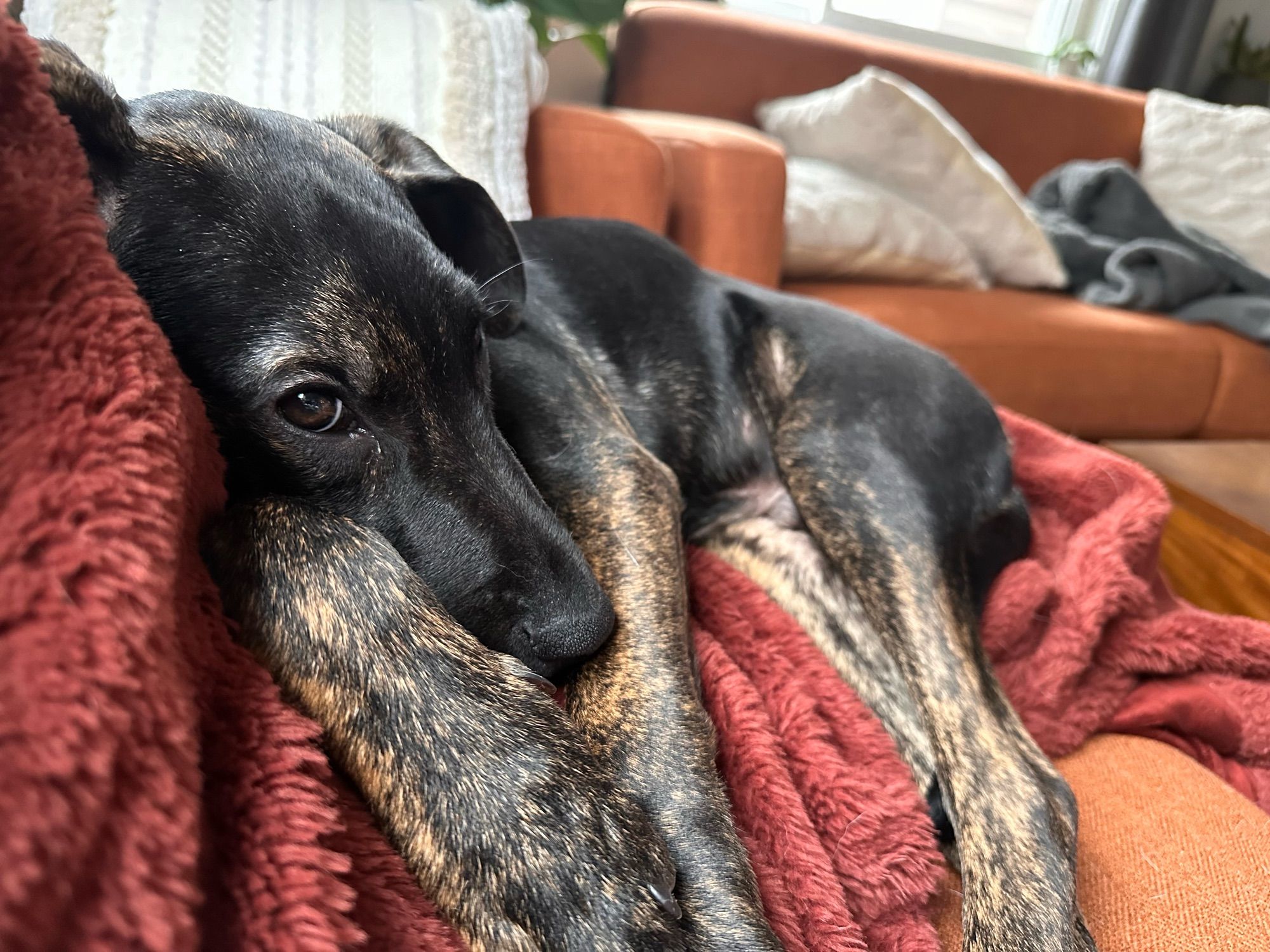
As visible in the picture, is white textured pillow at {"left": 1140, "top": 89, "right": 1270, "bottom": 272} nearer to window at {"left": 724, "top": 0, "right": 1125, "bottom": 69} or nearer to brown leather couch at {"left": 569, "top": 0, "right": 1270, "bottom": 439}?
brown leather couch at {"left": 569, "top": 0, "right": 1270, "bottom": 439}

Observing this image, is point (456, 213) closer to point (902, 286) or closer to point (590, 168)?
point (590, 168)

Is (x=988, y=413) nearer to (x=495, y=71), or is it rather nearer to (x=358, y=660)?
(x=358, y=660)

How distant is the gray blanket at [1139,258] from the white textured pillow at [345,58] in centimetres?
299

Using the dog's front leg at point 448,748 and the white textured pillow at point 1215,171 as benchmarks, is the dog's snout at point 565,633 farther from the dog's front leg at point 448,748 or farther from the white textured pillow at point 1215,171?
the white textured pillow at point 1215,171

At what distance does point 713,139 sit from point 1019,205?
1828 millimetres

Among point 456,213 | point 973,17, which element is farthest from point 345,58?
point 973,17

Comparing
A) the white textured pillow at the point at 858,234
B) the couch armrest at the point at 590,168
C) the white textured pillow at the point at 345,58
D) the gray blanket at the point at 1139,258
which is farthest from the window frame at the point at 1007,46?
the white textured pillow at the point at 345,58

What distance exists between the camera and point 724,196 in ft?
7.90

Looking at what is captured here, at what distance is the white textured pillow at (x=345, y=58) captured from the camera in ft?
5.32

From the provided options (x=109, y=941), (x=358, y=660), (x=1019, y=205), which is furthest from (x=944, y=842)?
(x=1019, y=205)

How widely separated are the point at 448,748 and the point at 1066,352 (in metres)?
3.23

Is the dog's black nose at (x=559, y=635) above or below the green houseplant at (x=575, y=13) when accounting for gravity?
below

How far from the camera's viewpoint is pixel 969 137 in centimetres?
439

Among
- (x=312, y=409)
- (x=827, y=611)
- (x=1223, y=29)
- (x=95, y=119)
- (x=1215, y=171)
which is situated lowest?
(x=827, y=611)
